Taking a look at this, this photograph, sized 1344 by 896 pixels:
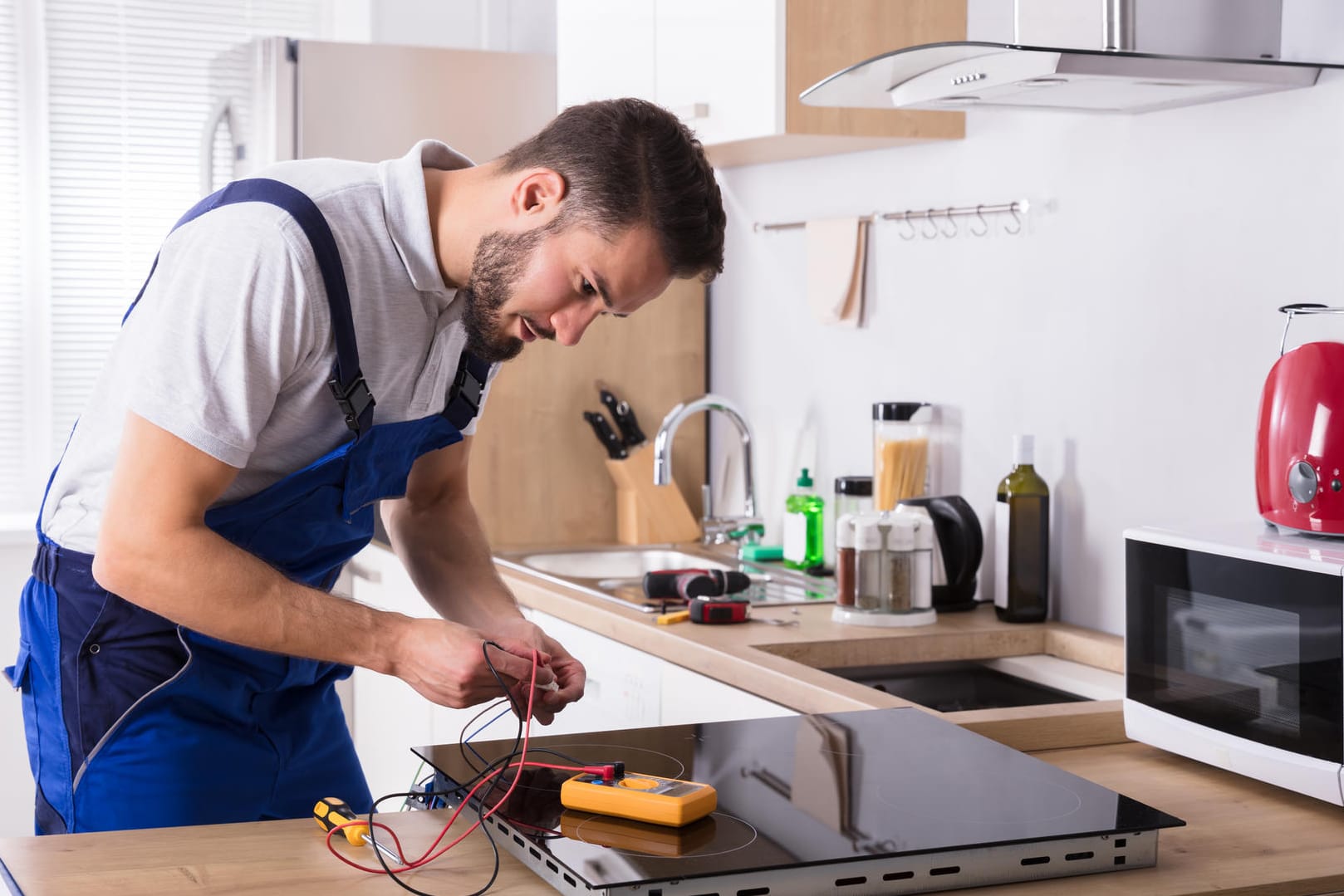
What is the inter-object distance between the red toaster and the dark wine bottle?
2.10ft

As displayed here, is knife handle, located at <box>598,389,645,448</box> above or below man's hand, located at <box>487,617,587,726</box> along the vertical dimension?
above

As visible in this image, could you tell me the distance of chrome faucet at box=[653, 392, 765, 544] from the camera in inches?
104

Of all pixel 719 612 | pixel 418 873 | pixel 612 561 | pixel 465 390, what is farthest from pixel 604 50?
pixel 418 873

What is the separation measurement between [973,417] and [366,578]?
4.70 feet

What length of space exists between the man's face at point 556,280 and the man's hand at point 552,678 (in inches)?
11.9

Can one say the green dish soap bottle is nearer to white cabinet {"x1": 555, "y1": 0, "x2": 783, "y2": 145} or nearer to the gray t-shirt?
white cabinet {"x1": 555, "y1": 0, "x2": 783, "y2": 145}

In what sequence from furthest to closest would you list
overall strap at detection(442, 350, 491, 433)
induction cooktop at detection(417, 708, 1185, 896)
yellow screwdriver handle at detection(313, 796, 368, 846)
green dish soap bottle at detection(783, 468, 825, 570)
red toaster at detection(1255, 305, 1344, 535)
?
1. green dish soap bottle at detection(783, 468, 825, 570)
2. overall strap at detection(442, 350, 491, 433)
3. red toaster at detection(1255, 305, 1344, 535)
4. yellow screwdriver handle at detection(313, 796, 368, 846)
5. induction cooktop at detection(417, 708, 1185, 896)

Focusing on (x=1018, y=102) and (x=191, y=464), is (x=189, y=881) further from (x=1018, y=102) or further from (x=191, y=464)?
(x=1018, y=102)

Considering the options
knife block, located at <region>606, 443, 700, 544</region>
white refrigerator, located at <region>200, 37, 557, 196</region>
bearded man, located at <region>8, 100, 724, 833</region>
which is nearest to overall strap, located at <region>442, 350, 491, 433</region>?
bearded man, located at <region>8, 100, 724, 833</region>

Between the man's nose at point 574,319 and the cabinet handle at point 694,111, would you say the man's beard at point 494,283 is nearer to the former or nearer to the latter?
the man's nose at point 574,319

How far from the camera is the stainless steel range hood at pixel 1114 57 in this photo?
64.2 inches

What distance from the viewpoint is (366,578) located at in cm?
316

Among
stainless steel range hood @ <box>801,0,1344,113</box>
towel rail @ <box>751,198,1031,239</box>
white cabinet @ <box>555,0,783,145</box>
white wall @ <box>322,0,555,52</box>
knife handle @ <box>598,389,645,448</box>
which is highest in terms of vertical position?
white wall @ <box>322,0,555,52</box>

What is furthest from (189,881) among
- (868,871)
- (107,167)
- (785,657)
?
(107,167)
